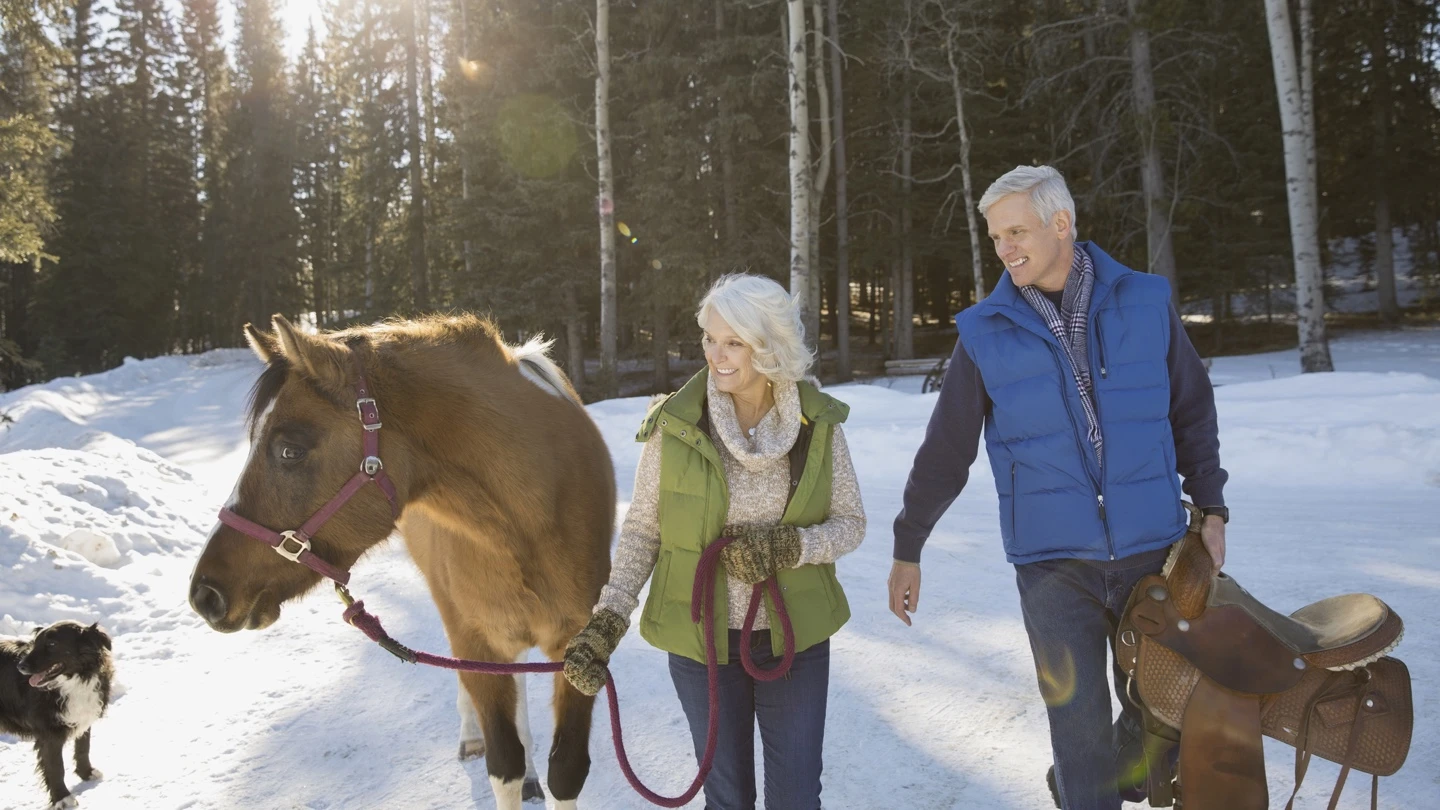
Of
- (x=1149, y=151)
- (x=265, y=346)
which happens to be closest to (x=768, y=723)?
(x=265, y=346)

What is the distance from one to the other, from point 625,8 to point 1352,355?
58.2ft

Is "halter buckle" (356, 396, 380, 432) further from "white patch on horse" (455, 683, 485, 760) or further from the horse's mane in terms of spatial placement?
"white patch on horse" (455, 683, 485, 760)

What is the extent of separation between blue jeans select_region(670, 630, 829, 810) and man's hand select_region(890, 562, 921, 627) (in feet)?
1.13

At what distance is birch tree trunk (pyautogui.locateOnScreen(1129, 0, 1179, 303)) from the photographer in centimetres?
1545

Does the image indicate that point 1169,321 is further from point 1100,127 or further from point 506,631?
point 1100,127

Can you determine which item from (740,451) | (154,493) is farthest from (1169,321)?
(154,493)

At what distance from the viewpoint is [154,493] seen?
7.87 m

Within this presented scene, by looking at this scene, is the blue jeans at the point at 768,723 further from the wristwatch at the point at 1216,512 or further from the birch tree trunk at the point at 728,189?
the birch tree trunk at the point at 728,189

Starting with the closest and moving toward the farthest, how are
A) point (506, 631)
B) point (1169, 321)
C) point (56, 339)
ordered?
point (1169, 321) < point (506, 631) < point (56, 339)

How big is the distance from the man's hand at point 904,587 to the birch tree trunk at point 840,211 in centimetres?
1722

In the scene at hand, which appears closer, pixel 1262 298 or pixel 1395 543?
pixel 1395 543

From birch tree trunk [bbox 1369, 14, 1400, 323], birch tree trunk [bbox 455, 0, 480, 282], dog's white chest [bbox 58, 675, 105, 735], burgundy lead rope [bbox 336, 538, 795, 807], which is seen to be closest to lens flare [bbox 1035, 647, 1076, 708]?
burgundy lead rope [bbox 336, 538, 795, 807]

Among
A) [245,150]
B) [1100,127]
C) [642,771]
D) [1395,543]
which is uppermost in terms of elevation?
[245,150]

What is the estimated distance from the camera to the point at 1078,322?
247cm
